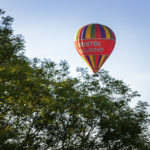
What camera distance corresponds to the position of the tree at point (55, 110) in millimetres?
21625

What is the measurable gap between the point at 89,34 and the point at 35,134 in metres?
26.7

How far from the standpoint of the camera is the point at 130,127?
3216 cm

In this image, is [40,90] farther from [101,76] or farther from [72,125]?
[101,76]

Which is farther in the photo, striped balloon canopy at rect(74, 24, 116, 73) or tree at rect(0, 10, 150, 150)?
striped balloon canopy at rect(74, 24, 116, 73)

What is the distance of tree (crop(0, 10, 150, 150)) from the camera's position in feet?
70.9

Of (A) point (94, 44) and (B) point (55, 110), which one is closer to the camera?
(B) point (55, 110)

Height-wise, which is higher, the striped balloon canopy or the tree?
the striped balloon canopy

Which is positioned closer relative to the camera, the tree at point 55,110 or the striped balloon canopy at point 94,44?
the tree at point 55,110

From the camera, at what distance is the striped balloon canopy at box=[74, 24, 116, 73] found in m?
49.2

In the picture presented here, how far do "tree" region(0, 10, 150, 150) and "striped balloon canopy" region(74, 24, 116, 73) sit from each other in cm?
1326

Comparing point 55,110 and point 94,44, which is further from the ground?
point 94,44

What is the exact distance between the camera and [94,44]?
4944 cm

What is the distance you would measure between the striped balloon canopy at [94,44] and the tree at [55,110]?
43.5 feet

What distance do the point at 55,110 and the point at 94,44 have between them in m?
26.5
